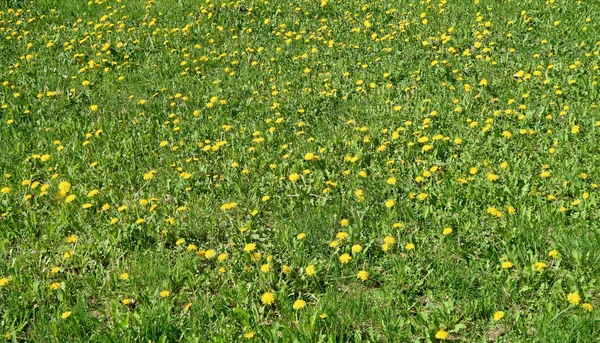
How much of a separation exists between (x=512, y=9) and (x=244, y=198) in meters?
4.82

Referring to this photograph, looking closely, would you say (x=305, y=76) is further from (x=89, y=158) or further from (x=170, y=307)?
(x=170, y=307)

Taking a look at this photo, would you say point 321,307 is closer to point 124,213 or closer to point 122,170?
point 124,213

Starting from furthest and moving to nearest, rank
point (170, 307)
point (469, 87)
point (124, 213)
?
point (469, 87), point (124, 213), point (170, 307)

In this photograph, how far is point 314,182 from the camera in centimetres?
454

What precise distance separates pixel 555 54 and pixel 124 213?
4630 mm

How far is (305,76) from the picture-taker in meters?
6.50

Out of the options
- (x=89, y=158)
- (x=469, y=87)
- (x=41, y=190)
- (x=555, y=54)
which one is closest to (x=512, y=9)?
(x=555, y=54)

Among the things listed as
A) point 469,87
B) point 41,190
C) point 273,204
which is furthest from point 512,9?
point 41,190

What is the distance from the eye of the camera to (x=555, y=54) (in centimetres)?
631

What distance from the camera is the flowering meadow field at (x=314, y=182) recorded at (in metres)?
3.29

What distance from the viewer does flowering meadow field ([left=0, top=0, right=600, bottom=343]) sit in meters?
3.29

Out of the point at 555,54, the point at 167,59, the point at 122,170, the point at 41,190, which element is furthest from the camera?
the point at 167,59

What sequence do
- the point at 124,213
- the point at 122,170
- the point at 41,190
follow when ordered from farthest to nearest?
the point at 122,170
the point at 41,190
the point at 124,213

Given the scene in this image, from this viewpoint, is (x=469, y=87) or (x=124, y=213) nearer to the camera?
(x=124, y=213)
